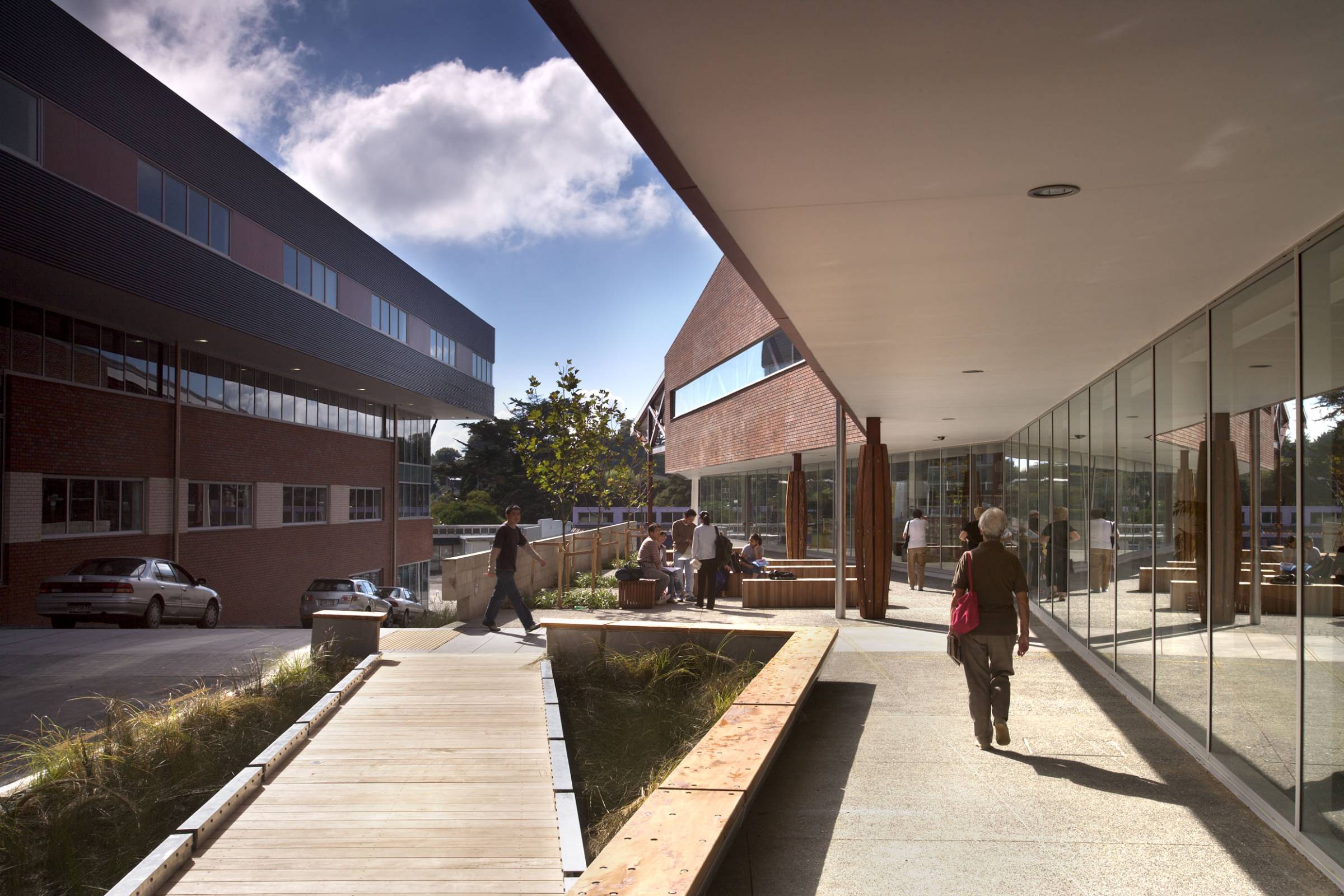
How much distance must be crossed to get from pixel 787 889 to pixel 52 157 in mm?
20184

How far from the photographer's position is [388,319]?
37.7 m

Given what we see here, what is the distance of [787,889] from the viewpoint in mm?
4680

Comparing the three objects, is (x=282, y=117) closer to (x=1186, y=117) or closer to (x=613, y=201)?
(x=613, y=201)

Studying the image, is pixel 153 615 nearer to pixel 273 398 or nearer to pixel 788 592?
pixel 788 592

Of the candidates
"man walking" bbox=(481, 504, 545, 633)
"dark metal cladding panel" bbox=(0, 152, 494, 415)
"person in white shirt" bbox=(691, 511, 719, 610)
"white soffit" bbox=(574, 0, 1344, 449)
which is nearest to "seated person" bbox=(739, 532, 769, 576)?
"person in white shirt" bbox=(691, 511, 719, 610)

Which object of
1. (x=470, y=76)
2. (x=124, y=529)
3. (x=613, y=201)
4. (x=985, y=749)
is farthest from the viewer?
(x=613, y=201)

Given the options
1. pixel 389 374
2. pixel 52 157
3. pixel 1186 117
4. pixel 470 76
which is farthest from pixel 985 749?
pixel 389 374

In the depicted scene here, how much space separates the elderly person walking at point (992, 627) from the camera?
23.9ft

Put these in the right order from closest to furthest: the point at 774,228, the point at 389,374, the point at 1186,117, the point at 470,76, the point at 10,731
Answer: the point at 1186,117, the point at 774,228, the point at 10,731, the point at 470,76, the point at 389,374

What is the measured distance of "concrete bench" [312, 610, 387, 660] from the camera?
37.1 feet

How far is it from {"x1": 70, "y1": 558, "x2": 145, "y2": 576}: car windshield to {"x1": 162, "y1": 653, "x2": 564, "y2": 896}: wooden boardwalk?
474 inches

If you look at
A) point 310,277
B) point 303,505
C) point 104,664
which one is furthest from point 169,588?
point 310,277

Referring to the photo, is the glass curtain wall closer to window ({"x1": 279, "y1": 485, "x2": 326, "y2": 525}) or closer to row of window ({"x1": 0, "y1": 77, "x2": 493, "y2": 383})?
row of window ({"x1": 0, "y1": 77, "x2": 493, "y2": 383})

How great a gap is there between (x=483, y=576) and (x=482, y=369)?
32.6 metres
